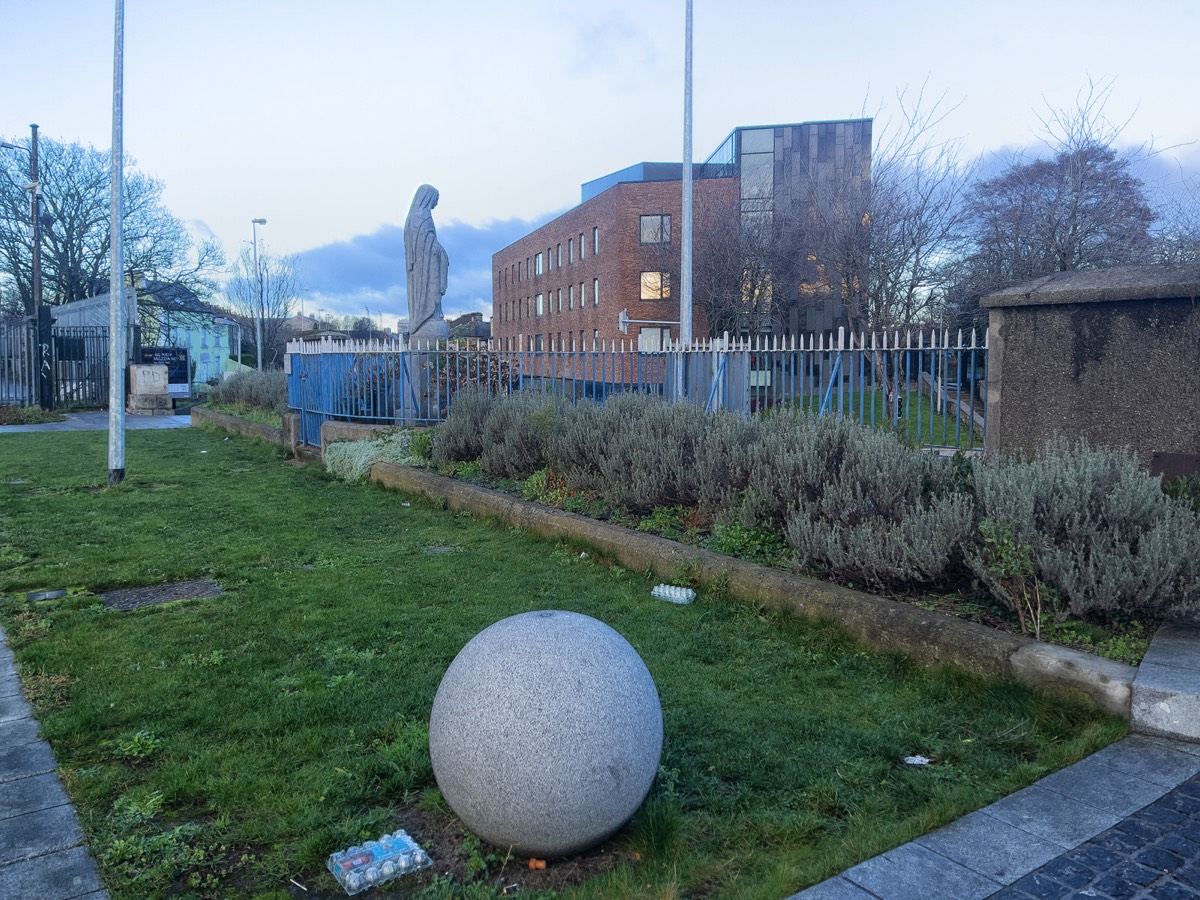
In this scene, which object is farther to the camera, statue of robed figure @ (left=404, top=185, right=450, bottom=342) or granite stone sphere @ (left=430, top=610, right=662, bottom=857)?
statue of robed figure @ (left=404, top=185, right=450, bottom=342)

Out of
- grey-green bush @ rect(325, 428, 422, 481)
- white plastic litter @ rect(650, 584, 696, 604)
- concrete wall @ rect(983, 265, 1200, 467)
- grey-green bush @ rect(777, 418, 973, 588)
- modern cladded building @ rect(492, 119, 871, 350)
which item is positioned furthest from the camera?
modern cladded building @ rect(492, 119, 871, 350)

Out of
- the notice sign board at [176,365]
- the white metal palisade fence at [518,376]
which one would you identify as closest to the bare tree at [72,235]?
the notice sign board at [176,365]

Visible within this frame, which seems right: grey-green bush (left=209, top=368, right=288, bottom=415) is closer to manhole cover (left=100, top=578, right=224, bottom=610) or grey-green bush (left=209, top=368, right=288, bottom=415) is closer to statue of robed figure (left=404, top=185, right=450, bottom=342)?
statue of robed figure (left=404, top=185, right=450, bottom=342)

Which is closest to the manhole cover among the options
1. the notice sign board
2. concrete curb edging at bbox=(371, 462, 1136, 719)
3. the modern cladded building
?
concrete curb edging at bbox=(371, 462, 1136, 719)

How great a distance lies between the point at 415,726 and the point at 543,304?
5817 cm

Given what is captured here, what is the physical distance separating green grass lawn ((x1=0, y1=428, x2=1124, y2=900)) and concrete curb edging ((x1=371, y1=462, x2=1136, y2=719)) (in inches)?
4.1

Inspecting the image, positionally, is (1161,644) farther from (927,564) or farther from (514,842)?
(514,842)

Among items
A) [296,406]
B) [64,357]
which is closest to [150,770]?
[296,406]

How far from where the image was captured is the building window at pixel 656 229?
45156 mm

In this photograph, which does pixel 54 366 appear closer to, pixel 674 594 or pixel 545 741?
pixel 674 594

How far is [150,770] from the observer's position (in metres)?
3.71

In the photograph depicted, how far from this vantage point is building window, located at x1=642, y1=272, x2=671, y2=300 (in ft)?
151

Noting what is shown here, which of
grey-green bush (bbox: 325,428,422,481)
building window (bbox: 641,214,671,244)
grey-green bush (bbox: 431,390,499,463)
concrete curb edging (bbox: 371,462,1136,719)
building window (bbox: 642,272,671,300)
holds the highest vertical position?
building window (bbox: 641,214,671,244)

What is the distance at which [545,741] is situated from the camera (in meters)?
2.91
